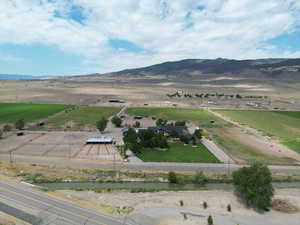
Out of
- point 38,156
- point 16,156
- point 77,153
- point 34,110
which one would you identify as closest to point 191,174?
point 77,153

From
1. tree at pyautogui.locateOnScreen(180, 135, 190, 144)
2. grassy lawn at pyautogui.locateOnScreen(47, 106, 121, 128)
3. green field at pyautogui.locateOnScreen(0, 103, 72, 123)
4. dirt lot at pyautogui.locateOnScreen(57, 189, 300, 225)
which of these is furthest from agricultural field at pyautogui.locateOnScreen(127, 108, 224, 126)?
dirt lot at pyautogui.locateOnScreen(57, 189, 300, 225)

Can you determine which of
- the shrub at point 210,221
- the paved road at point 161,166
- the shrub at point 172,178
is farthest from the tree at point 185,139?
the shrub at point 210,221

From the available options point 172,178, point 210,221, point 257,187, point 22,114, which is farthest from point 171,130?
point 22,114

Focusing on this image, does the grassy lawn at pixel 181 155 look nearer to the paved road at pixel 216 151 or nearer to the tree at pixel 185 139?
the paved road at pixel 216 151

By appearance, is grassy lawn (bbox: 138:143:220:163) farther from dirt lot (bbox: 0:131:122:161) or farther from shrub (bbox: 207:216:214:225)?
shrub (bbox: 207:216:214:225)

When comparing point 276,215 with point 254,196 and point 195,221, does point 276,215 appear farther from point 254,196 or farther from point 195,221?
point 195,221

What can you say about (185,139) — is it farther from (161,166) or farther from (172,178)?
(172,178)

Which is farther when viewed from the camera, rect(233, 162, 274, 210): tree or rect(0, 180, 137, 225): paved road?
rect(233, 162, 274, 210): tree
